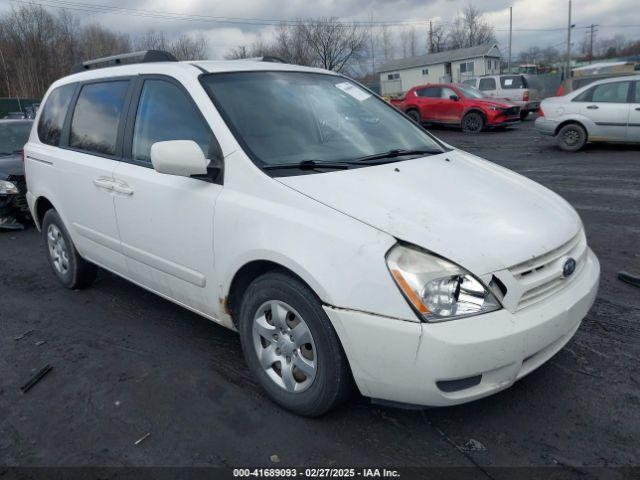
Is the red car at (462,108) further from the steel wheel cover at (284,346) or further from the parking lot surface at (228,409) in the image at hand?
the steel wheel cover at (284,346)

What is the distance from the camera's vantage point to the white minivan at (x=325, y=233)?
2225mm

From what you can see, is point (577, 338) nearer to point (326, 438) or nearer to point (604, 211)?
point (326, 438)

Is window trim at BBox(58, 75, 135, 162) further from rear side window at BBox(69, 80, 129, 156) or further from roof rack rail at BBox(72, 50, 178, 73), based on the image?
roof rack rail at BBox(72, 50, 178, 73)

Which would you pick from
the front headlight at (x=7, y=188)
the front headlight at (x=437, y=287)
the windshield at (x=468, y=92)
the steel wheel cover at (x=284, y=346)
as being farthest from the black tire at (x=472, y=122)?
the front headlight at (x=437, y=287)

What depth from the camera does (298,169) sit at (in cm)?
278

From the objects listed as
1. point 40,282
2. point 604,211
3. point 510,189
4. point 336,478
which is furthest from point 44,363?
point 604,211

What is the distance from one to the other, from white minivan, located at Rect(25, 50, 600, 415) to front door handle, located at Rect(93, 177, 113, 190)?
23mm

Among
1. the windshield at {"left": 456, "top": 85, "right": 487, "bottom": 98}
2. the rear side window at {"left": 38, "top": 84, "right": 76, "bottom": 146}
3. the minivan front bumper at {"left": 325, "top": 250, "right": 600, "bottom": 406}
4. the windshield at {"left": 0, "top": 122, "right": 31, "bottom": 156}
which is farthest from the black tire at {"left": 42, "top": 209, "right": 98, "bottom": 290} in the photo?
the windshield at {"left": 456, "top": 85, "right": 487, "bottom": 98}

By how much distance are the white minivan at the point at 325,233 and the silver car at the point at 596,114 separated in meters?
9.04

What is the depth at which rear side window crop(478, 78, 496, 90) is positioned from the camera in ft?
74.4

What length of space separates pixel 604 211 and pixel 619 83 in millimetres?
5856

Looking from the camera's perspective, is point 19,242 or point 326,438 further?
point 19,242

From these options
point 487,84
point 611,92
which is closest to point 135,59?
point 611,92

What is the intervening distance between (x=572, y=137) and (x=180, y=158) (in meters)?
11.1
